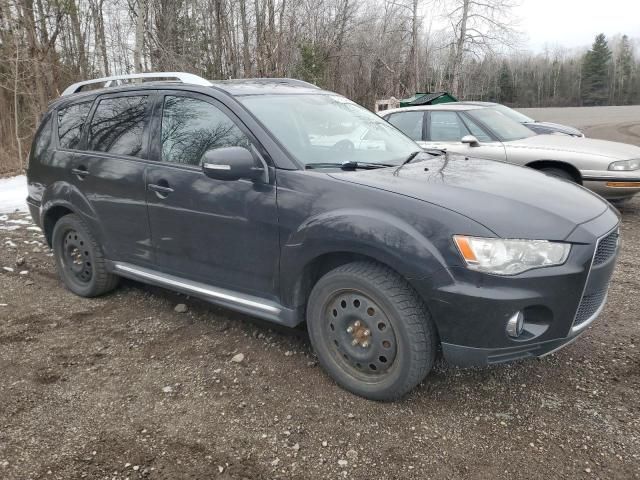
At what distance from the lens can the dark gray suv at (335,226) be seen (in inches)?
98.1

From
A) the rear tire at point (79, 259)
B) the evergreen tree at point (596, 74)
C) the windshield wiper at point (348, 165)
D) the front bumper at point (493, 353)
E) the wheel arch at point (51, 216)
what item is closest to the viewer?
the front bumper at point (493, 353)

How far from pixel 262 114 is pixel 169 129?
0.78 metres

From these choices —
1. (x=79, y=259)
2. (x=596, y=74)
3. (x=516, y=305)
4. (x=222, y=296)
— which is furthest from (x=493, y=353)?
(x=596, y=74)

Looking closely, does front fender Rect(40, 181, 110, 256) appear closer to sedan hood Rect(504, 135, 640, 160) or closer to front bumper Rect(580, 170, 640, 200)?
sedan hood Rect(504, 135, 640, 160)

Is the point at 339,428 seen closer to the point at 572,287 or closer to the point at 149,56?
the point at 572,287

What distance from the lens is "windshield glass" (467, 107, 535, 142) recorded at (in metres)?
7.37

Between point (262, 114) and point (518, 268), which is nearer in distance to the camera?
point (518, 268)

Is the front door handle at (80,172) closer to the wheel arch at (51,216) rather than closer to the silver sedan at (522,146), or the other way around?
the wheel arch at (51,216)

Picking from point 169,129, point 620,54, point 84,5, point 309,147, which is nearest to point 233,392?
point 309,147

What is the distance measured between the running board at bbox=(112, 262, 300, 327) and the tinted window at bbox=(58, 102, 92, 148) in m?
1.19

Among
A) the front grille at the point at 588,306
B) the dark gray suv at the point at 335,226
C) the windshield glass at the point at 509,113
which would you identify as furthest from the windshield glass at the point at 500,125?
the front grille at the point at 588,306

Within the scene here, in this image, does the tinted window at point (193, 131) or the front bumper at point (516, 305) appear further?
the tinted window at point (193, 131)

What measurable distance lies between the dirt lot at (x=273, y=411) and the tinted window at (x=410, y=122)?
14.8ft

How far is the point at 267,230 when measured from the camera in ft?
10.1
